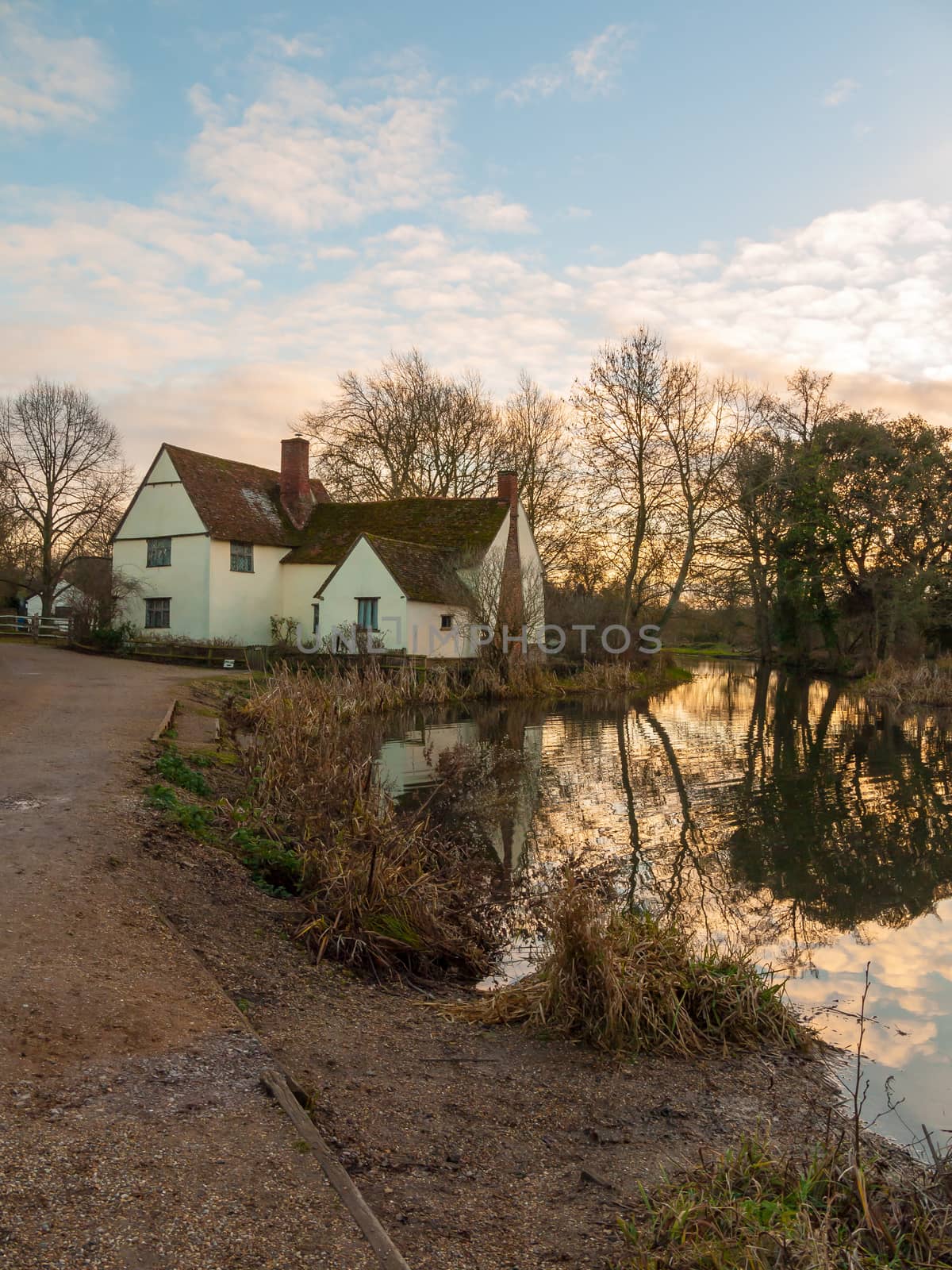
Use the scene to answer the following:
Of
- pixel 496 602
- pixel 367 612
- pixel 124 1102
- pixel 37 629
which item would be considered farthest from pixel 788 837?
pixel 37 629

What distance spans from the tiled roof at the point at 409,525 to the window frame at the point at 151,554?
4436 millimetres

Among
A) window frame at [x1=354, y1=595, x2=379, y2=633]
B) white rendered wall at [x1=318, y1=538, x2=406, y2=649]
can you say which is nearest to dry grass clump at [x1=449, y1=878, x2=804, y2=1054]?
white rendered wall at [x1=318, y1=538, x2=406, y2=649]

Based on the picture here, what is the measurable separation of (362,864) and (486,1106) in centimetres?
314

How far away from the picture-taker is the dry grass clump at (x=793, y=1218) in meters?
3.27

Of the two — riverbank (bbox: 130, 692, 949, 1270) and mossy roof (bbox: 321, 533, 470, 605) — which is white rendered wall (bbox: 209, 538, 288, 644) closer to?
mossy roof (bbox: 321, 533, 470, 605)

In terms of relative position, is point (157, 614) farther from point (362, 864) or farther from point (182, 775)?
point (362, 864)

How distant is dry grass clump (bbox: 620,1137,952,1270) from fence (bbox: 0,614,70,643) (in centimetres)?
3574

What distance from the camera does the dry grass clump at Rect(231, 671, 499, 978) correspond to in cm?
716

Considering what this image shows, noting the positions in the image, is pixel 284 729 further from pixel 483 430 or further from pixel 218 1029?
pixel 483 430

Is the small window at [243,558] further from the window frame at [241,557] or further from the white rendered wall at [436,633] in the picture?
the white rendered wall at [436,633]

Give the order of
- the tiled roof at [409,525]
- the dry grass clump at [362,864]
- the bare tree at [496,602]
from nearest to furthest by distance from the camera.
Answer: the dry grass clump at [362,864], the bare tree at [496,602], the tiled roof at [409,525]

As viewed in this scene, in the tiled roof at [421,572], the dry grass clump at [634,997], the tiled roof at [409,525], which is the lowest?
the dry grass clump at [634,997]

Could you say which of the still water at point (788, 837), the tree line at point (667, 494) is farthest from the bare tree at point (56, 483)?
the still water at point (788, 837)

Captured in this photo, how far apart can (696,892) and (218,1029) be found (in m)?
5.54
